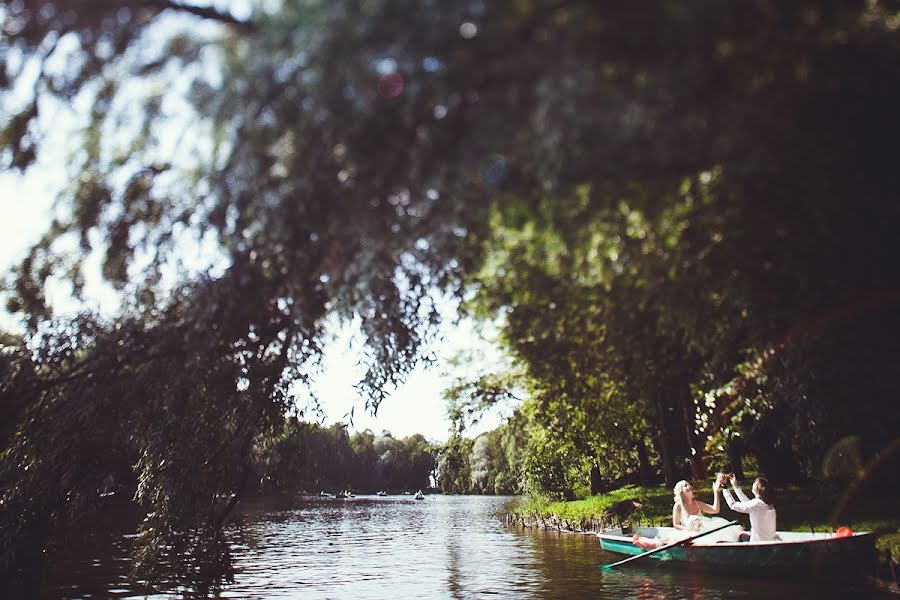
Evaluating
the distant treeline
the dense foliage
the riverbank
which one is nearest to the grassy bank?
the riverbank

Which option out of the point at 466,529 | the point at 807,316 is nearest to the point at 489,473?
the point at 466,529

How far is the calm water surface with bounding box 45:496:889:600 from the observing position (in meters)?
12.2

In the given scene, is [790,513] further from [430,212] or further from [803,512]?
[430,212]

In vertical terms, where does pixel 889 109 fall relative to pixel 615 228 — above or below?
above

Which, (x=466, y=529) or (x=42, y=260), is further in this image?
(x=466, y=529)

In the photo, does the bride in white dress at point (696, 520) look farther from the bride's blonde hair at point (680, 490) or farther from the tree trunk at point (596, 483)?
the tree trunk at point (596, 483)

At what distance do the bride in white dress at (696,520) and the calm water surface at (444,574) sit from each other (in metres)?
0.87

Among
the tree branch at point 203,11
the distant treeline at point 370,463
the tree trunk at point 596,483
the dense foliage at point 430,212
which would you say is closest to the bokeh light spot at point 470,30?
the dense foliage at point 430,212

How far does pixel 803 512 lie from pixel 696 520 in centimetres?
525

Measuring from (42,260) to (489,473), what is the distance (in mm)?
70021

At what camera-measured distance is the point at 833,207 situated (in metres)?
5.21

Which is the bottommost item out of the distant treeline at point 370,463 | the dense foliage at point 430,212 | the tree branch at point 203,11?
the distant treeline at point 370,463

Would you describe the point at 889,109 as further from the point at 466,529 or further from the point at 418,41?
the point at 466,529

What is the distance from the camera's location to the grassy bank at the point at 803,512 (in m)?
13.1
